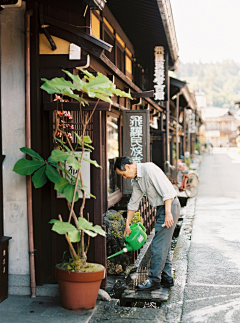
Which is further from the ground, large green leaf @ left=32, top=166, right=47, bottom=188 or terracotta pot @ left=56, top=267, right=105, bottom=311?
large green leaf @ left=32, top=166, right=47, bottom=188

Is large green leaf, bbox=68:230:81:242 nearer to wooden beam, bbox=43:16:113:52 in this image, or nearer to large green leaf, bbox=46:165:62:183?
large green leaf, bbox=46:165:62:183

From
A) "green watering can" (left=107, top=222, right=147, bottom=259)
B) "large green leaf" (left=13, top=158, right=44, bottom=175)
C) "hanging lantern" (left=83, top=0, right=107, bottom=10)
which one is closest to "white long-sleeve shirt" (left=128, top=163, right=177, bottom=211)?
"green watering can" (left=107, top=222, right=147, bottom=259)

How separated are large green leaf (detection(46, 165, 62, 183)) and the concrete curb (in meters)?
2.17

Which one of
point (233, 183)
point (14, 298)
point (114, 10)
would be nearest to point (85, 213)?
point (14, 298)

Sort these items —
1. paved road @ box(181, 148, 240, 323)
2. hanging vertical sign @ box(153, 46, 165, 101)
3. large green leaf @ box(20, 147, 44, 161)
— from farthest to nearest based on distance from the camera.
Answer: hanging vertical sign @ box(153, 46, 165, 101), large green leaf @ box(20, 147, 44, 161), paved road @ box(181, 148, 240, 323)

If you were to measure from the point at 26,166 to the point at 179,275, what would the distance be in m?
3.20

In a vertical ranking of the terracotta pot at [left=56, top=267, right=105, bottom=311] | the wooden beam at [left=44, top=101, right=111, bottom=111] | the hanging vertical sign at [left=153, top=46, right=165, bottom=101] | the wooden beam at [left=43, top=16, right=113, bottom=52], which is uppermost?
the hanging vertical sign at [left=153, top=46, right=165, bottom=101]

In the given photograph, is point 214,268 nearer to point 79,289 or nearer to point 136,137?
point 79,289

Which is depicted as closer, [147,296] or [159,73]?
[147,296]

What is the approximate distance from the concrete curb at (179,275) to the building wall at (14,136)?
2056 millimetres

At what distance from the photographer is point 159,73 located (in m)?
14.8

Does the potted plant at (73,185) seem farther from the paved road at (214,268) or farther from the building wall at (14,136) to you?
the paved road at (214,268)

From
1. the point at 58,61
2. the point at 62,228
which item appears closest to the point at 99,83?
the point at 58,61

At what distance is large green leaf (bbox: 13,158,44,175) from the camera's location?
17.4ft
